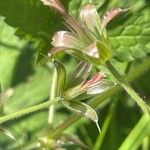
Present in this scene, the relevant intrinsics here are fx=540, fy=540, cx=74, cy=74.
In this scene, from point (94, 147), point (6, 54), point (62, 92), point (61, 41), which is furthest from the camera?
point (6, 54)

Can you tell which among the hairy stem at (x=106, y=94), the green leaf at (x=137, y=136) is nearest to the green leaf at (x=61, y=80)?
the hairy stem at (x=106, y=94)

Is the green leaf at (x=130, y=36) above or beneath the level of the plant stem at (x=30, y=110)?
beneath

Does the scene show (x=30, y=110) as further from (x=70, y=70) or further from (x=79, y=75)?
(x=70, y=70)

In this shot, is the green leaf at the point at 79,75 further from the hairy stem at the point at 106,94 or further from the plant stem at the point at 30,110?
the hairy stem at the point at 106,94

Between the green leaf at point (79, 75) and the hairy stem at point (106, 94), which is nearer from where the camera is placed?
the green leaf at point (79, 75)

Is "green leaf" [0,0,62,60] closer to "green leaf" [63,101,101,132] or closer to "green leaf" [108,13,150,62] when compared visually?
"green leaf" [108,13,150,62]

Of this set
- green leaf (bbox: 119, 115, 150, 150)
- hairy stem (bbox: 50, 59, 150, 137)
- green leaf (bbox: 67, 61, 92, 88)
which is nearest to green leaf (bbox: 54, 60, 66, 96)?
green leaf (bbox: 67, 61, 92, 88)

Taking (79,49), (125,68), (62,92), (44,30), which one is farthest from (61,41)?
(125,68)

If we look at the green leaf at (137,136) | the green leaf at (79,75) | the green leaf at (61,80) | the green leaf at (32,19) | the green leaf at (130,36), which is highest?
the green leaf at (32,19)

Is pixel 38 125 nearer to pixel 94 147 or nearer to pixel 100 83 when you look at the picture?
pixel 94 147
